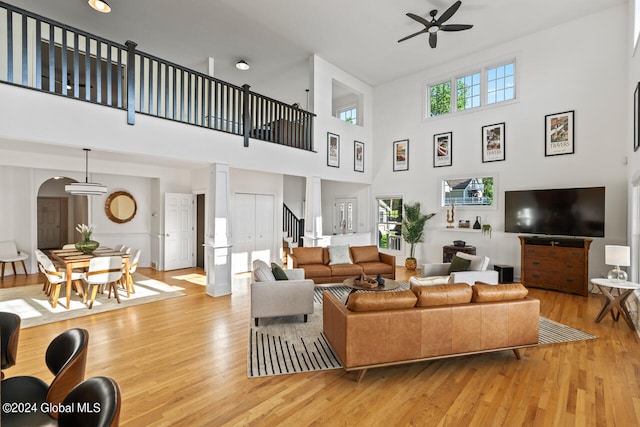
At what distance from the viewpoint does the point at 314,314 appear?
4.81m

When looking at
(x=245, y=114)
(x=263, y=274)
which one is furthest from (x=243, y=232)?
(x=263, y=274)

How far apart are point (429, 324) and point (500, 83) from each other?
6.67m

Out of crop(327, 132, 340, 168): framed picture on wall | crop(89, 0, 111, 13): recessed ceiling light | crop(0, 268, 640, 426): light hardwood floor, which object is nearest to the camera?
crop(0, 268, 640, 426): light hardwood floor

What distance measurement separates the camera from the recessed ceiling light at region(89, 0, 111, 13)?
5198 mm

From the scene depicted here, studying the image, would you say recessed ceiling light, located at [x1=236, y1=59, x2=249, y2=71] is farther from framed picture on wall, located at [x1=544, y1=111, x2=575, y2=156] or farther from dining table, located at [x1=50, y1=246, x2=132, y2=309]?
framed picture on wall, located at [x1=544, y1=111, x2=575, y2=156]

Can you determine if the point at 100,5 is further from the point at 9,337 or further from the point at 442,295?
the point at 442,295

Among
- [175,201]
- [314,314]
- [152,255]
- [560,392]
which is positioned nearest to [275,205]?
[175,201]

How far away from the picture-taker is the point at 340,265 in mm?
6355

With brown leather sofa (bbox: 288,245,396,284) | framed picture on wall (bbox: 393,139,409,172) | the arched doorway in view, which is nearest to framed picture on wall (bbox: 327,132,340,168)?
framed picture on wall (bbox: 393,139,409,172)

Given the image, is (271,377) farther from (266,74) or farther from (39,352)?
(266,74)

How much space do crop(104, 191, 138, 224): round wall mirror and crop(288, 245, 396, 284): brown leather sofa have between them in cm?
481

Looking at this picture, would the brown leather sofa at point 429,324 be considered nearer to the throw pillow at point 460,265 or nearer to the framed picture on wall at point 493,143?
the throw pillow at point 460,265

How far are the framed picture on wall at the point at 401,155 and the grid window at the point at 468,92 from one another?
1.61 metres

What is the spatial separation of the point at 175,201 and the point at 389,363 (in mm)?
7024
